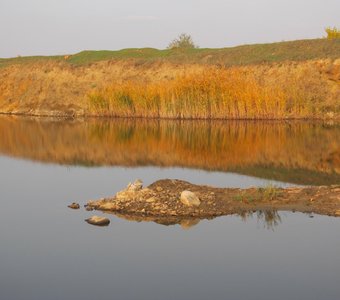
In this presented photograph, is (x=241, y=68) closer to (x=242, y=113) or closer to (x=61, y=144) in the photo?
(x=242, y=113)

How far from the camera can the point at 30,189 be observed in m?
13.7

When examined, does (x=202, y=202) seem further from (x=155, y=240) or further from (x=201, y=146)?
(x=201, y=146)

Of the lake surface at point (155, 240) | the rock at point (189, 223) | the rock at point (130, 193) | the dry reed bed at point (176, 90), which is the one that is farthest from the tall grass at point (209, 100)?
the rock at point (189, 223)

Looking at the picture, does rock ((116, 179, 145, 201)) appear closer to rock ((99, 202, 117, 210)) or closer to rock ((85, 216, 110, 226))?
rock ((99, 202, 117, 210))

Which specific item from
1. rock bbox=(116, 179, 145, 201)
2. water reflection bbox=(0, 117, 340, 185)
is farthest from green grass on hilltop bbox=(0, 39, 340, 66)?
rock bbox=(116, 179, 145, 201)

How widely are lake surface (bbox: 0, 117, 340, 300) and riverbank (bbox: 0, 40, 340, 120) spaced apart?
12.6 meters

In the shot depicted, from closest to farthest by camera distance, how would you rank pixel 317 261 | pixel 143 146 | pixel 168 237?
pixel 317 261 < pixel 168 237 < pixel 143 146

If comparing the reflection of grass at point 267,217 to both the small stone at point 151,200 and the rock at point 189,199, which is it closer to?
the rock at point 189,199

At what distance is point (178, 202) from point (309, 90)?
26.9 meters

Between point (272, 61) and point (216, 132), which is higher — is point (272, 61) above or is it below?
above

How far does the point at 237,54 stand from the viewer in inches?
1729

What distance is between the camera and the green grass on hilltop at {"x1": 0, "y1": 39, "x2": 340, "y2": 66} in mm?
39375

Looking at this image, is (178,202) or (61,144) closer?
(178,202)

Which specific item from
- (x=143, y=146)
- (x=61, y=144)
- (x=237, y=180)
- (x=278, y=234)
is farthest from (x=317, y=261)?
(x=61, y=144)
